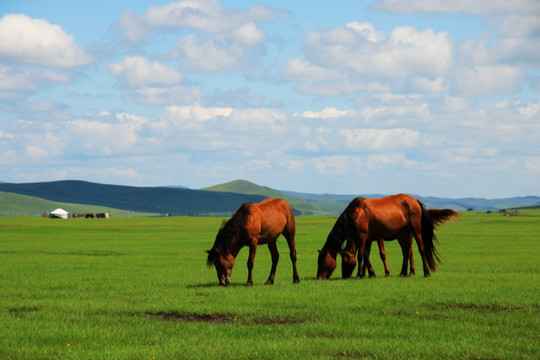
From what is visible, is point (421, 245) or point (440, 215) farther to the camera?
point (440, 215)

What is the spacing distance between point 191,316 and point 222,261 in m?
4.94

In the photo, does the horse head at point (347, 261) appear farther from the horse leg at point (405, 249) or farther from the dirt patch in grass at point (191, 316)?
the dirt patch in grass at point (191, 316)

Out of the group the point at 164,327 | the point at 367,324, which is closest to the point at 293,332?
the point at 367,324

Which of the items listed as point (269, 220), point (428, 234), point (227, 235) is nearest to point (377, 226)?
point (428, 234)

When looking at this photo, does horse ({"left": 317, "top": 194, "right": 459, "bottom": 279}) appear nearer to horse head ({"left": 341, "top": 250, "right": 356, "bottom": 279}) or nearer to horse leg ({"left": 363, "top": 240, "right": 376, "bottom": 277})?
horse leg ({"left": 363, "top": 240, "right": 376, "bottom": 277})

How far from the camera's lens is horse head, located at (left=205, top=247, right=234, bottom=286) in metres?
19.7

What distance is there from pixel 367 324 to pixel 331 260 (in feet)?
26.8

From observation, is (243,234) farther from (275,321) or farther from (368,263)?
(275,321)

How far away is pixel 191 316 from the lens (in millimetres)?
14867

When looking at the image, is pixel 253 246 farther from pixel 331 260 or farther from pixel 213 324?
pixel 213 324

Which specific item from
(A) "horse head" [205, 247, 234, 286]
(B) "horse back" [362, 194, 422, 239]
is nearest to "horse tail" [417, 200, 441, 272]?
(B) "horse back" [362, 194, 422, 239]

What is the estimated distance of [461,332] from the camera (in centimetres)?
1256

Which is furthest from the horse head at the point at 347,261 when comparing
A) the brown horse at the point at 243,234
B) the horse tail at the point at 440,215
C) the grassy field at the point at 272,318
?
the horse tail at the point at 440,215

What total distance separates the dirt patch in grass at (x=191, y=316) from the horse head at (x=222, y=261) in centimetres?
443
